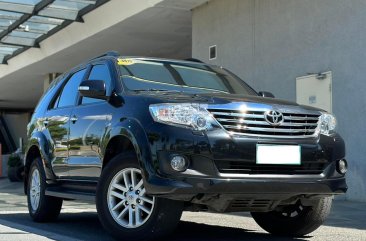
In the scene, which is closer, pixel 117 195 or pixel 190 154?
pixel 190 154

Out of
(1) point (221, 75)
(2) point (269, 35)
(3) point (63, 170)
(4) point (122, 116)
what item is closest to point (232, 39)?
(2) point (269, 35)

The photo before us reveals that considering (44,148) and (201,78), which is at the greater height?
(201,78)

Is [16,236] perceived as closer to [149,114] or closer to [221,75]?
[149,114]

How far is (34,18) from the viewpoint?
16.2 meters

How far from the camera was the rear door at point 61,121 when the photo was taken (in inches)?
250

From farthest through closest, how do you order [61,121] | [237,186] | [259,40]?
[259,40] < [61,121] < [237,186]

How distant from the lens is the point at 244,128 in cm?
464

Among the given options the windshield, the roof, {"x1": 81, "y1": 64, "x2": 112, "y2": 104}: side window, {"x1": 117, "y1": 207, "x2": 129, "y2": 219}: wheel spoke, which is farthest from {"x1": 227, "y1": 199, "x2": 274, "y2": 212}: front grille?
the roof

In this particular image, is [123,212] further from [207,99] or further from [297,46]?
[297,46]

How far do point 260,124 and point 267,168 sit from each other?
1.21 feet

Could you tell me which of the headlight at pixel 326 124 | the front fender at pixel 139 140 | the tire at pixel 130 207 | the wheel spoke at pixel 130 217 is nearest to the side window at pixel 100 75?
the front fender at pixel 139 140

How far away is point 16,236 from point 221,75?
9.26 feet

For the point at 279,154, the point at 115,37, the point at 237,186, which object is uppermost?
the point at 115,37

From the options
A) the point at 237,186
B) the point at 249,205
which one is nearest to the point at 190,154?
the point at 237,186
